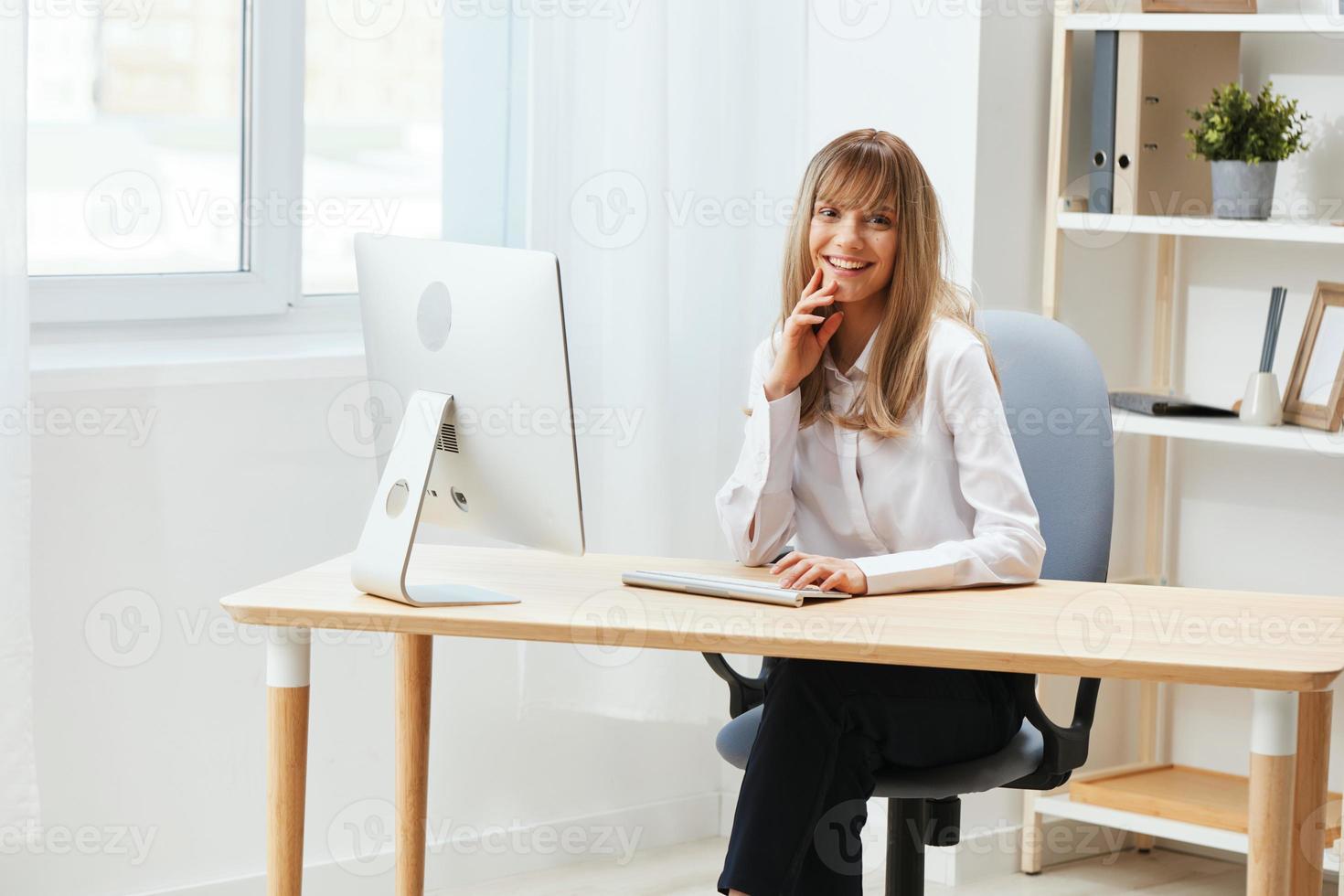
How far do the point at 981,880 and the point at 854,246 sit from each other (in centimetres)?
135

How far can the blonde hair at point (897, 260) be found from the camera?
1.99 m

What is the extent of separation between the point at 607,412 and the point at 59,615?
91 cm

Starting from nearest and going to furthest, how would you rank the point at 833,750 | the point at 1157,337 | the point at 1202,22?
the point at 833,750, the point at 1202,22, the point at 1157,337

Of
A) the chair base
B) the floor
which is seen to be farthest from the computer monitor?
the floor

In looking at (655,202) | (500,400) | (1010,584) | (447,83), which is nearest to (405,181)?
(447,83)

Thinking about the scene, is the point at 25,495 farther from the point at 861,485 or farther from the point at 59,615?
the point at 861,485

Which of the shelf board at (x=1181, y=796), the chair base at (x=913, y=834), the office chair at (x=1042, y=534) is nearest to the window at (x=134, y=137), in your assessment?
the office chair at (x=1042, y=534)

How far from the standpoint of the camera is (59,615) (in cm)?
242

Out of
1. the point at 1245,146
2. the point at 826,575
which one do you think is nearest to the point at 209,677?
the point at 826,575

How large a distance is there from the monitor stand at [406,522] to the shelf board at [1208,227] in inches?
51.6

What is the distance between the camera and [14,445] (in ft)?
7.29

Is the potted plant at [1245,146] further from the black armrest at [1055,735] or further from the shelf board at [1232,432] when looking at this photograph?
the black armrest at [1055,735]

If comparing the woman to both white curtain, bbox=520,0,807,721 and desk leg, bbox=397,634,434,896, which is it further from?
white curtain, bbox=520,0,807,721

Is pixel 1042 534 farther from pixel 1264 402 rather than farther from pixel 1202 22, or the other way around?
pixel 1202 22
